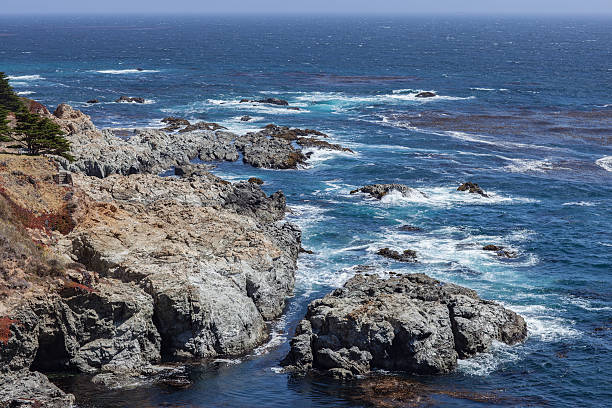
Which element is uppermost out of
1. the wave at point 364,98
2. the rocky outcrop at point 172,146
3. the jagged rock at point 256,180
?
the wave at point 364,98

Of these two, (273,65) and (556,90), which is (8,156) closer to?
(556,90)

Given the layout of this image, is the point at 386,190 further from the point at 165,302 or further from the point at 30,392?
the point at 30,392

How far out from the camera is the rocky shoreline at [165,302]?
35.8 meters

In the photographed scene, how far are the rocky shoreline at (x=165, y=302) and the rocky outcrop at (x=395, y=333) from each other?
0.08m

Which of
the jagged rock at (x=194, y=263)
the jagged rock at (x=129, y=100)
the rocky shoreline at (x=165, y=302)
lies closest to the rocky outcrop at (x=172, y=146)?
the jagged rock at (x=194, y=263)

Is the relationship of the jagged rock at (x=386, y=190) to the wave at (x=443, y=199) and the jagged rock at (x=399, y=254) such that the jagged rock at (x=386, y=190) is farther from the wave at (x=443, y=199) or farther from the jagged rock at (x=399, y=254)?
the jagged rock at (x=399, y=254)

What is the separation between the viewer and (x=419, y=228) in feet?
215

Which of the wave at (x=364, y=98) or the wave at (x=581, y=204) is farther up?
the wave at (x=364, y=98)

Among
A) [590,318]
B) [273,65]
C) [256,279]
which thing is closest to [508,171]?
[590,318]

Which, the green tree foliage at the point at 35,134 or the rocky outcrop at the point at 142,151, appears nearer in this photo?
the green tree foliage at the point at 35,134

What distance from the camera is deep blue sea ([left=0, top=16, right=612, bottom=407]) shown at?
37.6 meters

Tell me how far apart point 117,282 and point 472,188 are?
166 ft

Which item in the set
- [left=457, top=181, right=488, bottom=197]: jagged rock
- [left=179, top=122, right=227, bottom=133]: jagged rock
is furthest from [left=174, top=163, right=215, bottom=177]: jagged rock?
[left=457, top=181, right=488, bottom=197]: jagged rock

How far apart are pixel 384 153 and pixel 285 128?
715 inches
